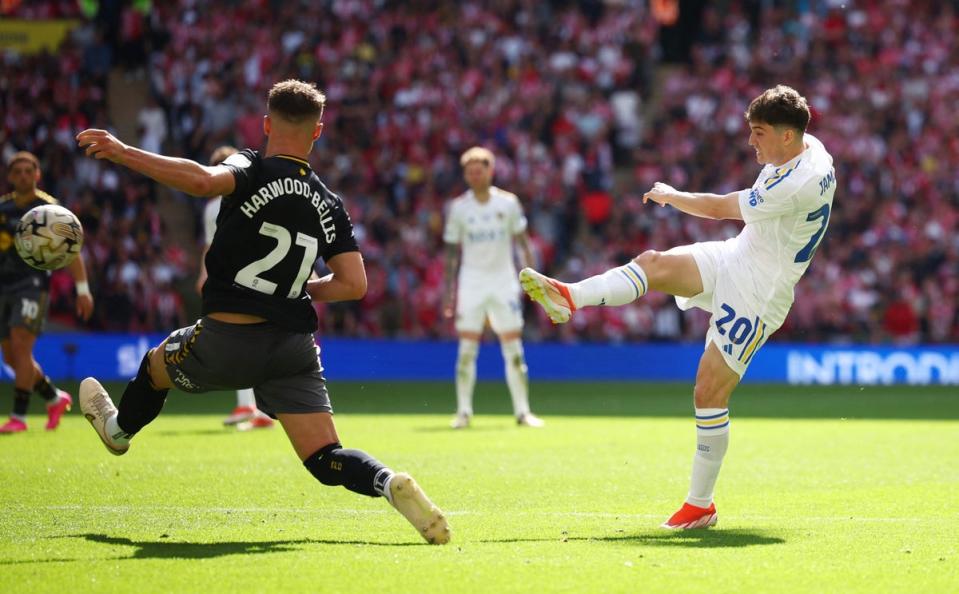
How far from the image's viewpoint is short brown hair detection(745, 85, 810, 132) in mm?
7223

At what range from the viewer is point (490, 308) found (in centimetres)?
1492

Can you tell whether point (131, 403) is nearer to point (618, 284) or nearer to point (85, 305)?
point (618, 284)

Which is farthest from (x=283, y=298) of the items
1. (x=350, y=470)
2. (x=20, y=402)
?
(x=20, y=402)

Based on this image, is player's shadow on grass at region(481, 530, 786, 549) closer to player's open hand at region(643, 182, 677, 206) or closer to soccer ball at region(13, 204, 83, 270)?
player's open hand at region(643, 182, 677, 206)

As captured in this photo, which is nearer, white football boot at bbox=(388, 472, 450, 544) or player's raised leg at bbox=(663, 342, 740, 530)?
white football boot at bbox=(388, 472, 450, 544)

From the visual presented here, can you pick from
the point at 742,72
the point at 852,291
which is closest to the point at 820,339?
the point at 852,291

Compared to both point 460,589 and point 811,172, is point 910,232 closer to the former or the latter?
point 811,172

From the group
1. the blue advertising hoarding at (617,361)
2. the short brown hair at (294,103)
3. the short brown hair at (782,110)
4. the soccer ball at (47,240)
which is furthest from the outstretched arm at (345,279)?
the blue advertising hoarding at (617,361)

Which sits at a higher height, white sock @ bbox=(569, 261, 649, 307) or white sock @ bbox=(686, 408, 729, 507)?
white sock @ bbox=(569, 261, 649, 307)

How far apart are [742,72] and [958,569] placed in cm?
2383

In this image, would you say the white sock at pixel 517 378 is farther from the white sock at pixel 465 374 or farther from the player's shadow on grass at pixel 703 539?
the player's shadow on grass at pixel 703 539

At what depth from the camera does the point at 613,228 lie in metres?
25.6

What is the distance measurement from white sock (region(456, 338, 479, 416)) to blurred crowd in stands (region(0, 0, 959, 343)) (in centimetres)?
836

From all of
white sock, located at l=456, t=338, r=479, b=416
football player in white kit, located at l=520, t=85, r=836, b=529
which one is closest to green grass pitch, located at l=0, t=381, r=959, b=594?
white sock, located at l=456, t=338, r=479, b=416
